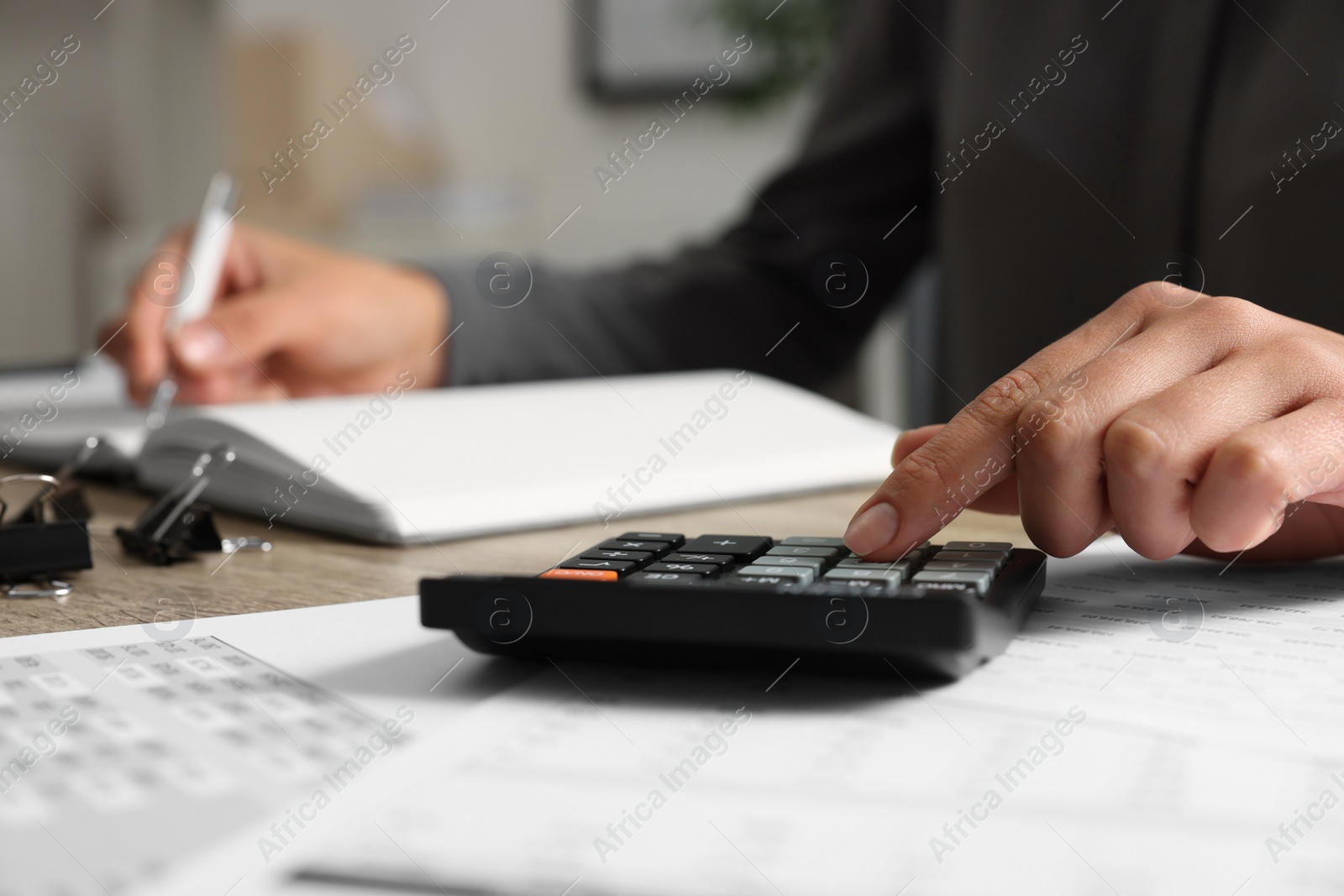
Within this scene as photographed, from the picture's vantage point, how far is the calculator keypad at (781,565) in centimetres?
32

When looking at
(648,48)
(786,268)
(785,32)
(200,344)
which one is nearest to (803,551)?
(200,344)

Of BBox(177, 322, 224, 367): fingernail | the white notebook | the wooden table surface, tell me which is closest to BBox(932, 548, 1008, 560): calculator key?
the wooden table surface

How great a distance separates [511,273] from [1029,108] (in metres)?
0.47

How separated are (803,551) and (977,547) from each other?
56mm

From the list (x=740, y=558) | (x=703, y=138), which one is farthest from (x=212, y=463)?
(x=703, y=138)

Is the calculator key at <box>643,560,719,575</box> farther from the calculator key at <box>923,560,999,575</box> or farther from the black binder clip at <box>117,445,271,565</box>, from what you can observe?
the black binder clip at <box>117,445,271,565</box>

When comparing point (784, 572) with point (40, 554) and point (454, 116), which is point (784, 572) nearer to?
point (40, 554)

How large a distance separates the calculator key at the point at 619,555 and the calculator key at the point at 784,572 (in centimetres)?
3

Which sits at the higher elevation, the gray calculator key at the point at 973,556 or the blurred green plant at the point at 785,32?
the blurred green plant at the point at 785,32

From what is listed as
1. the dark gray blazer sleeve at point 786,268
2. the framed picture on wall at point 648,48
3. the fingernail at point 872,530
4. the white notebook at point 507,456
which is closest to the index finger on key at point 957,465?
the fingernail at point 872,530

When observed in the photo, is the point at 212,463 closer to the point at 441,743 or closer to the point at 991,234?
the point at 441,743

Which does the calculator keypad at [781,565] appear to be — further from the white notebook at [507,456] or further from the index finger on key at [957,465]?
the white notebook at [507,456]

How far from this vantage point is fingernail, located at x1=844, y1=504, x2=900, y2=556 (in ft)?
1.21

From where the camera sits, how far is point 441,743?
0.27 meters
